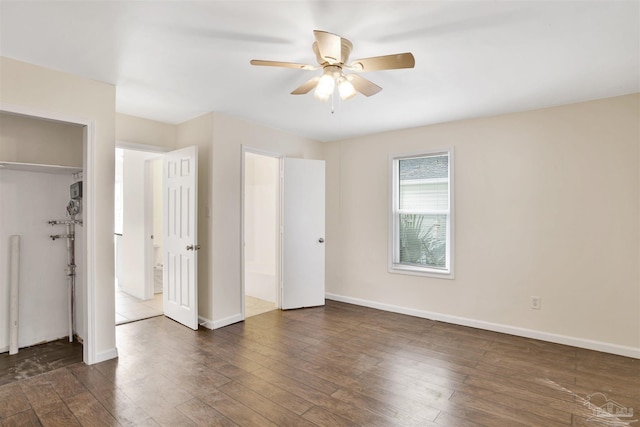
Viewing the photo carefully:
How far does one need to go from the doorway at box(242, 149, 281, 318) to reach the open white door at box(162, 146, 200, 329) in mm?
1076

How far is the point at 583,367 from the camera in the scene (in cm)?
287

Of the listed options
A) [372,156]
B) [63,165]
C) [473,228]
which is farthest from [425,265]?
[63,165]

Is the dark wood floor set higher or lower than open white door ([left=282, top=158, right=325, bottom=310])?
lower

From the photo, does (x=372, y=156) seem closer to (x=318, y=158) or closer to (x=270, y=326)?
(x=318, y=158)

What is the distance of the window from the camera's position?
421cm

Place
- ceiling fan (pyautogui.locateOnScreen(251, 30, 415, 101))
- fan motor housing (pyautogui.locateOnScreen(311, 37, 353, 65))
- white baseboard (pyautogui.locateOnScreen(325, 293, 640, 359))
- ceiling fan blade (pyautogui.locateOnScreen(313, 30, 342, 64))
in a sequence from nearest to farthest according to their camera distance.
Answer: ceiling fan blade (pyautogui.locateOnScreen(313, 30, 342, 64))
ceiling fan (pyautogui.locateOnScreen(251, 30, 415, 101))
fan motor housing (pyautogui.locateOnScreen(311, 37, 353, 65))
white baseboard (pyautogui.locateOnScreen(325, 293, 640, 359))

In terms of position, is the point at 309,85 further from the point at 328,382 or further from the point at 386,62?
the point at 328,382

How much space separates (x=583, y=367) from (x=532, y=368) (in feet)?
1.48

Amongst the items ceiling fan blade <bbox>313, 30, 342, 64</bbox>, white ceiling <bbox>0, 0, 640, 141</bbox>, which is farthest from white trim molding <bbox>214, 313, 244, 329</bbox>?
ceiling fan blade <bbox>313, 30, 342, 64</bbox>

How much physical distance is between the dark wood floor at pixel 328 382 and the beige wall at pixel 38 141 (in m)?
1.86

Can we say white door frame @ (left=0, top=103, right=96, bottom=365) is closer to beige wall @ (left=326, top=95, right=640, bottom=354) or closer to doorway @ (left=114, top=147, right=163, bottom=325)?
doorway @ (left=114, top=147, right=163, bottom=325)

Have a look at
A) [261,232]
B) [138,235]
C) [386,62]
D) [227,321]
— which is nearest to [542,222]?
[386,62]

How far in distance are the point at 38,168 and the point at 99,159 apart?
0.66 meters

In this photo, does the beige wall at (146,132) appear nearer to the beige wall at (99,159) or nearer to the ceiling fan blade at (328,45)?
the beige wall at (99,159)
